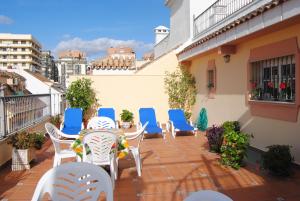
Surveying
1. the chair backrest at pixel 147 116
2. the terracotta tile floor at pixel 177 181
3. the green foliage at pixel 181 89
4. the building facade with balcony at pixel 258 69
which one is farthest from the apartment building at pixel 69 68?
the terracotta tile floor at pixel 177 181

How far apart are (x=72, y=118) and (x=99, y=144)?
234 inches

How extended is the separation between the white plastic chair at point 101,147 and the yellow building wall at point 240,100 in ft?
13.4

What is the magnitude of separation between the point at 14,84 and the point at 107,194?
1576 cm

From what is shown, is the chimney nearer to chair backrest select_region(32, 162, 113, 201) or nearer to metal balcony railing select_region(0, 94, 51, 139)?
metal balcony railing select_region(0, 94, 51, 139)

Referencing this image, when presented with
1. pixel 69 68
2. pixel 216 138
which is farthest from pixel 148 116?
pixel 69 68

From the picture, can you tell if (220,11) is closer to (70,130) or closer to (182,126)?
(182,126)

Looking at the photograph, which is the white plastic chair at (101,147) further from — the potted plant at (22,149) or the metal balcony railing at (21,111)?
the metal balcony railing at (21,111)

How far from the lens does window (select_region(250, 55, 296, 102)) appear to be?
283 inches

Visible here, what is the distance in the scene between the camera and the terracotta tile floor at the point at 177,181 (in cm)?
527

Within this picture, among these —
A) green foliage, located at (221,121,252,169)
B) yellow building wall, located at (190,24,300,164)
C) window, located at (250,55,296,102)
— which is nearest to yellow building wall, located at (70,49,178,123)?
yellow building wall, located at (190,24,300,164)

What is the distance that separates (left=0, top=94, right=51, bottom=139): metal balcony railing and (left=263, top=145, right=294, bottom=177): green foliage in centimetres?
601

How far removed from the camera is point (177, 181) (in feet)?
20.0

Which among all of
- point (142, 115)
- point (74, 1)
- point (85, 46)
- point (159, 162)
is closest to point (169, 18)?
point (74, 1)

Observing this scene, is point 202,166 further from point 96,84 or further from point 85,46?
point 85,46
